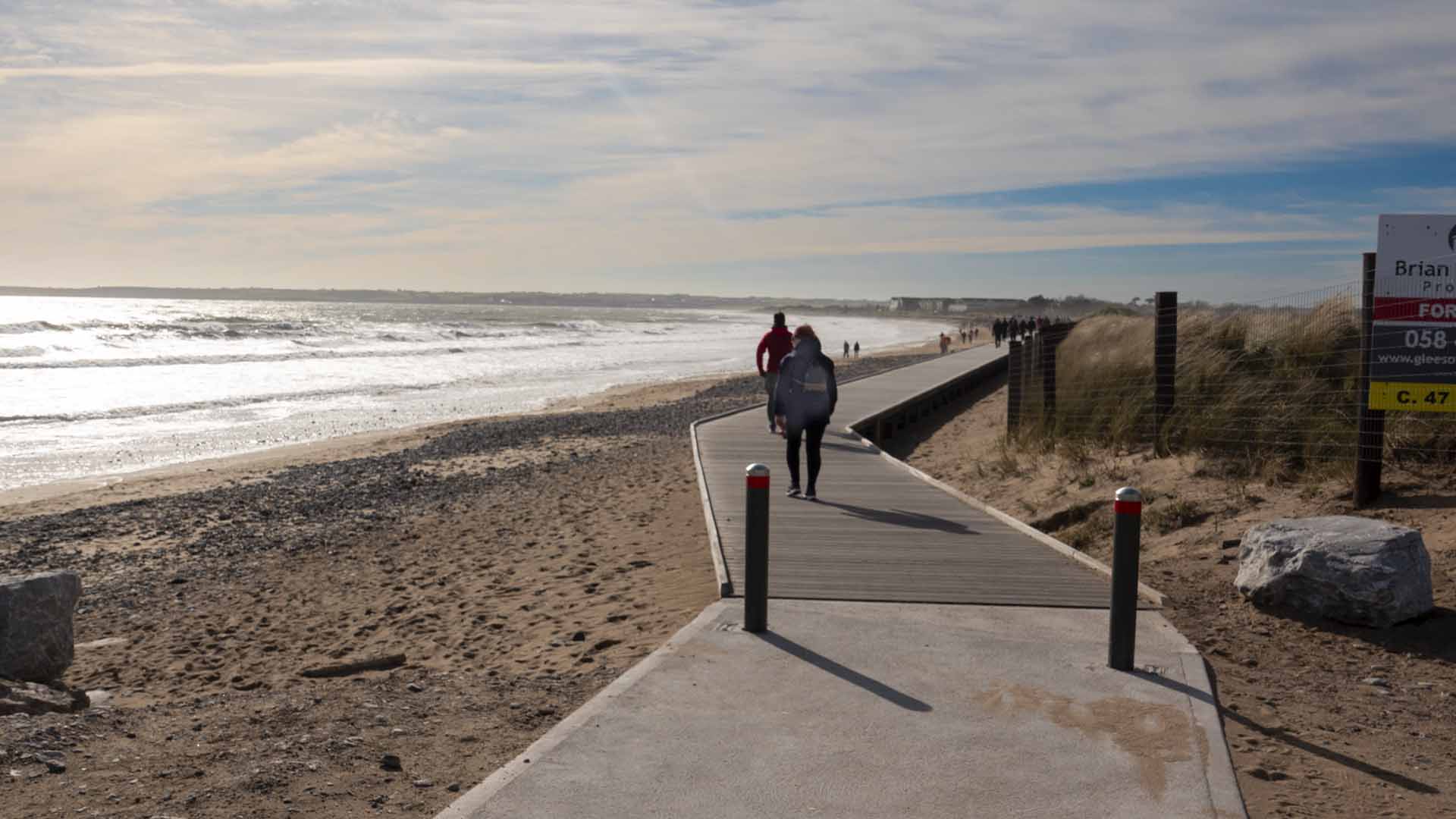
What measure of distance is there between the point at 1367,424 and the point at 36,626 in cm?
908

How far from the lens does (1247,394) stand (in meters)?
11.0

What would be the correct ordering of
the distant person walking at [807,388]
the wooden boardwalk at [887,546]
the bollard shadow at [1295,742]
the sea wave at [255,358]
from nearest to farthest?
1. the bollard shadow at [1295,742]
2. the wooden boardwalk at [887,546]
3. the distant person walking at [807,388]
4. the sea wave at [255,358]

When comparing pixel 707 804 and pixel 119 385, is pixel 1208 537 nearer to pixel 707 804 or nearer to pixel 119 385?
pixel 707 804

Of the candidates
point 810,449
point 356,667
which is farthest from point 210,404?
point 356,667

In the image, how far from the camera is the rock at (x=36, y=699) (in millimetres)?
5551

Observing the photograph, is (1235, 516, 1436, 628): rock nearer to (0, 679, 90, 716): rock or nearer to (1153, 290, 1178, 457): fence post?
(1153, 290, 1178, 457): fence post

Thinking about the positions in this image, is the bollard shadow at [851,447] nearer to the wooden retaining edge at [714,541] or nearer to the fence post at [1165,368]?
the wooden retaining edge at [714,541]

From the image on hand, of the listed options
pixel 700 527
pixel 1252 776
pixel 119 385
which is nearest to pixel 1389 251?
pixel 1252 776

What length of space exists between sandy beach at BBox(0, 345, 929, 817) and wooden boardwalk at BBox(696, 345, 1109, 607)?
63cm

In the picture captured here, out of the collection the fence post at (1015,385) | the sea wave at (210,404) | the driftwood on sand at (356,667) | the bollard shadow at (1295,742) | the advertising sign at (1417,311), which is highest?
the advertising sign at (1417,311)

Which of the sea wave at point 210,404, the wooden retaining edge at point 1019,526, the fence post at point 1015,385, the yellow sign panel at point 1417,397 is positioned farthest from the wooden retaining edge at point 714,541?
the sea wave at point 210,404

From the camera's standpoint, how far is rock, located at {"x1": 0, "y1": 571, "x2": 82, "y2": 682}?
6.46 m

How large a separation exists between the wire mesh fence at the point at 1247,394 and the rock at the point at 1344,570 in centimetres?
211

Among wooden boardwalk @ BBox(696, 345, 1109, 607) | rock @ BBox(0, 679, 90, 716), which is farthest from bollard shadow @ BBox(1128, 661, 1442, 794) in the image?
rock @ BBox(0, 679, 90, 716)
